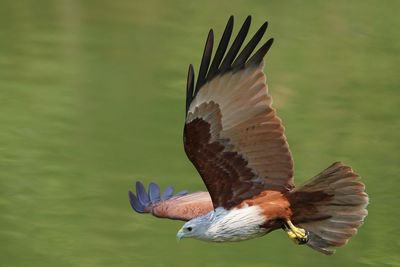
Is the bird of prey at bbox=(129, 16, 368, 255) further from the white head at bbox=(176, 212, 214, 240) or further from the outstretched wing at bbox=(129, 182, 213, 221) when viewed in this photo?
the outstretched wing at bbox=(129, 182, 213, 221)

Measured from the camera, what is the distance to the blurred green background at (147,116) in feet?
37.2

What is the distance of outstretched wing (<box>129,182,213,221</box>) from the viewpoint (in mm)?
8680

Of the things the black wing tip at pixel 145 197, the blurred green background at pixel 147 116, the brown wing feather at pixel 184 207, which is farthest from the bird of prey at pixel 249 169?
the blurred green background at pixel 147 116

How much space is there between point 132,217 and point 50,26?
22.1 feet

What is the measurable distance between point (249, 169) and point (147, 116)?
6603mm

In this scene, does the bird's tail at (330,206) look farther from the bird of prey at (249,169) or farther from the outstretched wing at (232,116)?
the outstretched wing at (232,116)

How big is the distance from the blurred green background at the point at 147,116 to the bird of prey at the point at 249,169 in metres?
2.84

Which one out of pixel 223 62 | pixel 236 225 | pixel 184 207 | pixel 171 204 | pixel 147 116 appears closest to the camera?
pixel 223 62

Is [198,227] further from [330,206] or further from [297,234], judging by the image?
[330,206]

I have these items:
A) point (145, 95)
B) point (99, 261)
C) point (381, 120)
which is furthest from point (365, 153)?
point (99, 261)

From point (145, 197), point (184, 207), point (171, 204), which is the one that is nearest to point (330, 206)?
point (184, 207)

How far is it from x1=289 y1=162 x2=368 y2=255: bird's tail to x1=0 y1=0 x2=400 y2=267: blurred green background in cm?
282

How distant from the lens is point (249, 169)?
8.00 metres

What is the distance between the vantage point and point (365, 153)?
1385 cm
